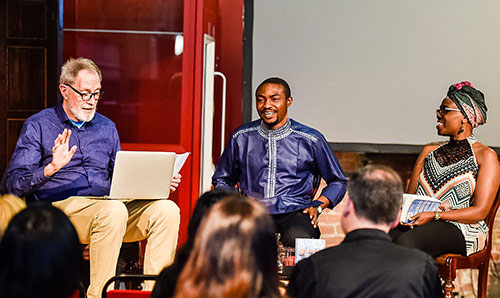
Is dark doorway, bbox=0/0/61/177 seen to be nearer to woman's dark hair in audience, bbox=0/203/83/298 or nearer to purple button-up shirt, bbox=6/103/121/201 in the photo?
purple button-up shirt, bbox=6/103/121/201

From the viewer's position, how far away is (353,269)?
6.50ft

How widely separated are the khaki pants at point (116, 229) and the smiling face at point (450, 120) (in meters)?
1.63

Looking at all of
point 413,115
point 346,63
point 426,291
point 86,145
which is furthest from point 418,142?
point 426,291

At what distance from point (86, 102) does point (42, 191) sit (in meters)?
0.54

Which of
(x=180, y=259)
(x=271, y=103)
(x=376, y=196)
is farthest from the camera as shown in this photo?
(x=271, y=103)

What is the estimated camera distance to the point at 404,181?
500 centimetres

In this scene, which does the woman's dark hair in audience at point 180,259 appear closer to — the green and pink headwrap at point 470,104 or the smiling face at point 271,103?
the smiling face at point 271,103

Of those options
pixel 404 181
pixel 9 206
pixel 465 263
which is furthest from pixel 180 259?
pixel 404 181

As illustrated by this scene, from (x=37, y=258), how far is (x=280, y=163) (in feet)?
8.86

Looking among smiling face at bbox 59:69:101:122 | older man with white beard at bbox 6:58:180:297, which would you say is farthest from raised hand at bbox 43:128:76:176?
smiling face at bbox 59:69:101:122

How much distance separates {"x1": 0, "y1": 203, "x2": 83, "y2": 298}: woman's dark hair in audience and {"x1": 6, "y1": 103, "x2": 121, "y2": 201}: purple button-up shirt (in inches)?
79.0

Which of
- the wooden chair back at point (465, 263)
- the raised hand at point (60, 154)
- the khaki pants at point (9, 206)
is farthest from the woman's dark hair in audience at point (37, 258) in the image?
the wooden chair back at point (465, 263)

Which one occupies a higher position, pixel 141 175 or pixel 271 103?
pixel 271 103

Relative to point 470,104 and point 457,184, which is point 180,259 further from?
point 470,104
